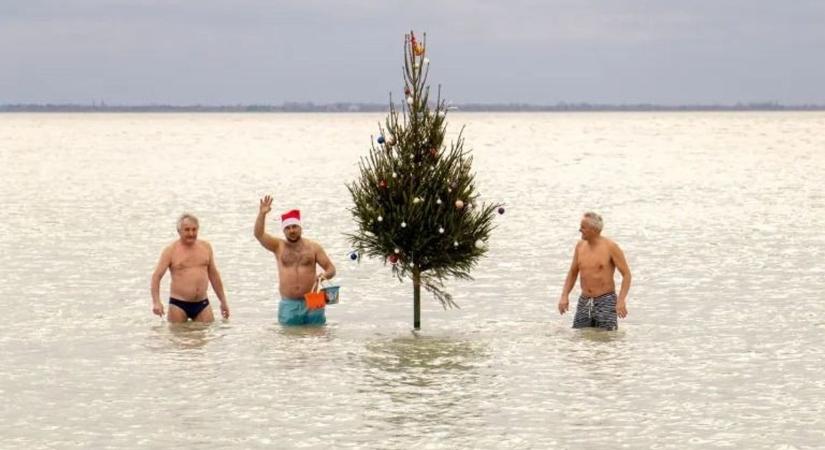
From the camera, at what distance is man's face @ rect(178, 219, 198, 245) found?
16219mm

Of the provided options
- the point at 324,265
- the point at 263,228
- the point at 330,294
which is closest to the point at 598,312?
the point at 330,294

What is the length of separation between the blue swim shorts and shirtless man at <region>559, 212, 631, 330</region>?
282cm

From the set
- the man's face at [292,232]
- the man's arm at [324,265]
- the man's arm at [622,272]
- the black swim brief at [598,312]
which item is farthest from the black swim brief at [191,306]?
the man's arm at [622,272]

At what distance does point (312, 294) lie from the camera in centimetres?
1617

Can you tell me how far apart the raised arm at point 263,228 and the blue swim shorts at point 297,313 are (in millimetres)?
714

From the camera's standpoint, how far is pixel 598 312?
1628 cm

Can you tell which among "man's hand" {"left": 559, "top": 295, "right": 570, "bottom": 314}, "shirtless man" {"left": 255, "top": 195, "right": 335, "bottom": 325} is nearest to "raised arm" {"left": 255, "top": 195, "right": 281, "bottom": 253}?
"shirtless man" {"left": 255, "top": 195, "right": 335, "bottom": 325}

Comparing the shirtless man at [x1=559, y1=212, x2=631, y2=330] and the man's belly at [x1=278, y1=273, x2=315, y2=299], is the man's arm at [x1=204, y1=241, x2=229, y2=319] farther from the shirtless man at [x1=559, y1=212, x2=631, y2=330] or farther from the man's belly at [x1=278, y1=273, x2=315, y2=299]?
the shirtless man at [x1=559, y1=212, x2=631, y2=330]

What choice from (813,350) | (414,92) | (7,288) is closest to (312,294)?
(414,92)

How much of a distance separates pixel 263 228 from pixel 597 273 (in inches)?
139

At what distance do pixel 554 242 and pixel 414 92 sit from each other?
14.1 m

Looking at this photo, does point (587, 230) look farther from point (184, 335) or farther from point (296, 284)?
point (184, 335)

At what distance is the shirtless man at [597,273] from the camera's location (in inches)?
623

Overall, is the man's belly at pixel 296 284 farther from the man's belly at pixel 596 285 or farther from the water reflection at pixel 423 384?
the man's belly at pixel 596 285
